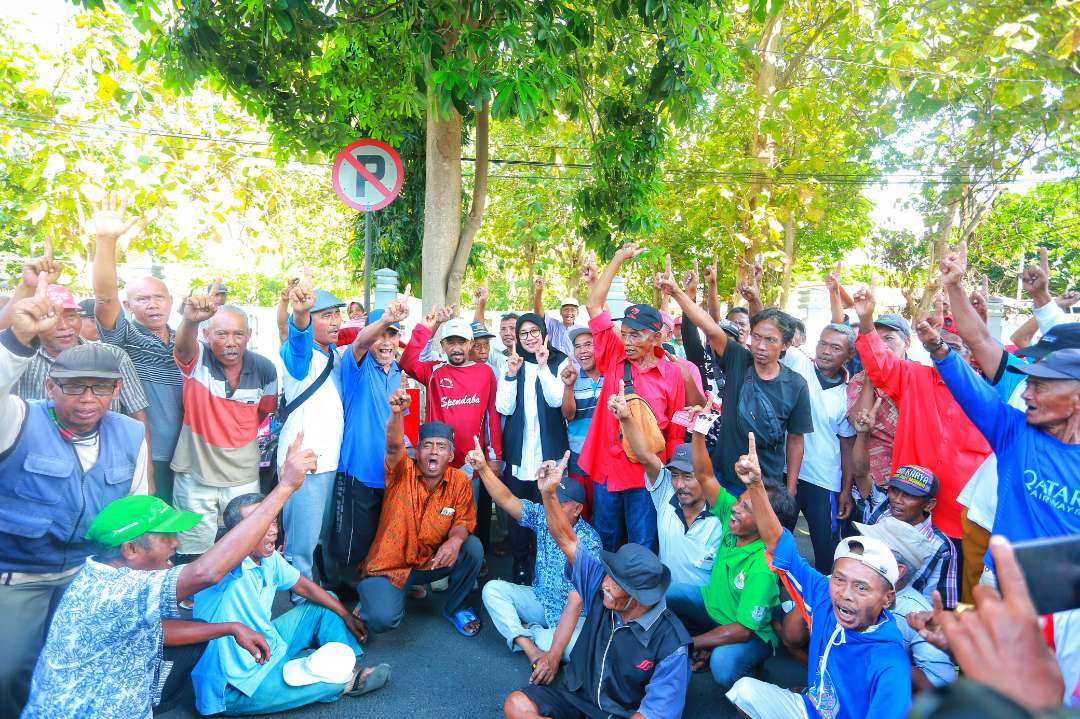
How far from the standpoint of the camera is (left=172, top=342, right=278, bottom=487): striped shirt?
4.15 metres

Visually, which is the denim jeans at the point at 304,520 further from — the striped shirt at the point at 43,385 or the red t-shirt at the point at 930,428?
the red t-shirt at the point at 930,428

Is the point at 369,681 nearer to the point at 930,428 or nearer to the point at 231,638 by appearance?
the point at 231,638

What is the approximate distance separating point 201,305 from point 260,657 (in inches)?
76.6

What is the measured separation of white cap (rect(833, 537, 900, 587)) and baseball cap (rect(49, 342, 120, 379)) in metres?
3.28

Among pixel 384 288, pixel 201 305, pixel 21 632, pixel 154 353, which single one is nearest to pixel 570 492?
pixel 201 305

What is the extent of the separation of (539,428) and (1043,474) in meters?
3.17

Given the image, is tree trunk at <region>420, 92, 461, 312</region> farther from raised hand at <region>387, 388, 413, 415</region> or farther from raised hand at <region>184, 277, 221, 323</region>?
raised hand at <region>184, 277, 221, 323</region>

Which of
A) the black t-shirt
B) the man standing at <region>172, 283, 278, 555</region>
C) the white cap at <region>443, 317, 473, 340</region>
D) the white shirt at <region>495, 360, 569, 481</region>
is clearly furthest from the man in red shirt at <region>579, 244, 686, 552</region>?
the man standing at <region>172, 283, 278, 555</region>

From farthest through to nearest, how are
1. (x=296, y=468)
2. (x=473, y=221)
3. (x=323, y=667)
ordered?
(x=473, y=221) → (x=323, y=667) → (x=296, y=468)

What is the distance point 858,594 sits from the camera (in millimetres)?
2771

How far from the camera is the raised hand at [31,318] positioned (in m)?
2.51

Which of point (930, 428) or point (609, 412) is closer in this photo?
point (930, 428)

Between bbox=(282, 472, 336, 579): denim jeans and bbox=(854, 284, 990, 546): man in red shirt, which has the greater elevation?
bbox=(854, 284, 990, 546): man in red shirt

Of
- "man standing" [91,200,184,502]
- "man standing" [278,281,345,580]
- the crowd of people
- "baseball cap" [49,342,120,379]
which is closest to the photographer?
the crowd of people
